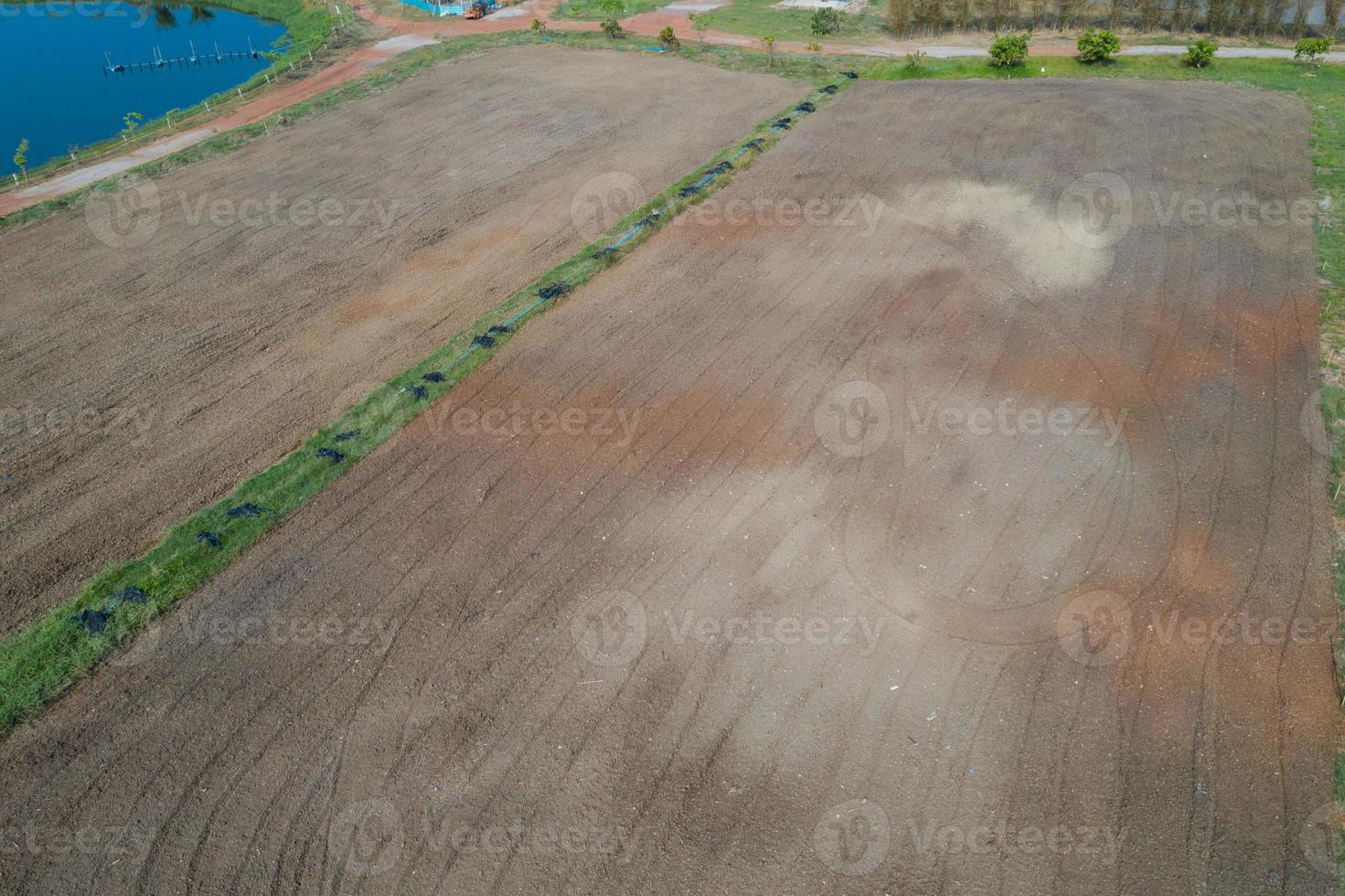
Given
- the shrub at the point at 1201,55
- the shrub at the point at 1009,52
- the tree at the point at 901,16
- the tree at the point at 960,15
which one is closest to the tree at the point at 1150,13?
the shrub at the point at 1201,55

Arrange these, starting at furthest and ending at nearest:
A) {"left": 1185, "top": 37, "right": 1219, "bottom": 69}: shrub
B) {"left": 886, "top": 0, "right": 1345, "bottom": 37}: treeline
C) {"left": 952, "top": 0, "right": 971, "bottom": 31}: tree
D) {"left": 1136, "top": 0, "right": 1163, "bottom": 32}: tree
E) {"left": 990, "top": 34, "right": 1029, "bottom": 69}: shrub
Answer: {"left": 952, "top": 0, "right": 971, "bottom": 31}: tree
{"left": 1136, "top": 0, "right": 1163, "bottom": 32}: tree
{"left": 886, "top": 0, "right": 1345, "bottom": 37}: treeline
{"left": 990, "top": 34, "right": 1029, "bottom": 69}: shrub
{"left": 1185, "top": 37, "right": 1219, "bottom": 69}: shrub

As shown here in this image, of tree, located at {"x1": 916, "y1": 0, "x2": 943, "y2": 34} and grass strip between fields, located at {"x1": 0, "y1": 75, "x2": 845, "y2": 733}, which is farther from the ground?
tree, located at {"x1": 916, "y1": 0, "x2": 943, "y2": 34}

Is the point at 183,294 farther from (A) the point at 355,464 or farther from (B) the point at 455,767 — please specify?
(B) the point at 455,767

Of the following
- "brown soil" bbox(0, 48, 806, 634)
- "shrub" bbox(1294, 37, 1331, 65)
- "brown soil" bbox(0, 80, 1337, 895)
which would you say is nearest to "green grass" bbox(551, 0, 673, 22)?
"brown soil" bbox(0, 48, 806, 634)

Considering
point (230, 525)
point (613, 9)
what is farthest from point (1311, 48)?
point (230, 525)

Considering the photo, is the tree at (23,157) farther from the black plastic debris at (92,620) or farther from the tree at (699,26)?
the tree at (699,26)

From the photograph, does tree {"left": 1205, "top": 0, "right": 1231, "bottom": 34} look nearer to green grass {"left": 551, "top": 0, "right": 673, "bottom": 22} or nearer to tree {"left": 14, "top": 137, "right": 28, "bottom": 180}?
green grass {"left": 551, "top": 0, "right": 673, "bottom": 22}
